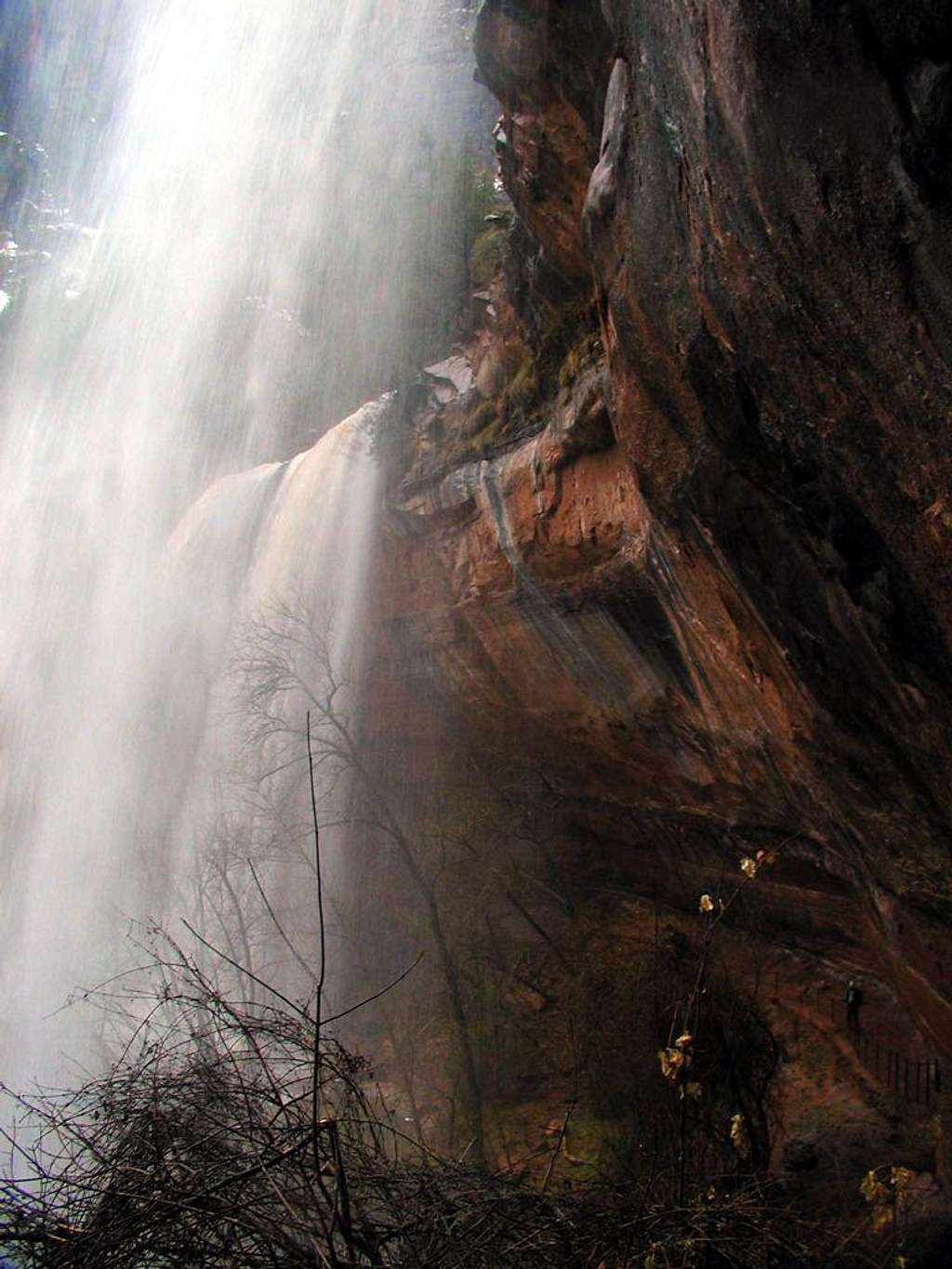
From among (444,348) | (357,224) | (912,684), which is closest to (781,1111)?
(912,684)

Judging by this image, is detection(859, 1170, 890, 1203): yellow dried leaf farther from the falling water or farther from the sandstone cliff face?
the falling water

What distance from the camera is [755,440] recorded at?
4496 millimetres

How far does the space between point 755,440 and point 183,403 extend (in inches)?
1107

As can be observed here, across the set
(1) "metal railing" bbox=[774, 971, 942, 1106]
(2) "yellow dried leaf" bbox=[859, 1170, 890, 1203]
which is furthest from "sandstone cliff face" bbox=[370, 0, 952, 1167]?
(2) "yellow dried leaf" bbox=[859, 1170, 890, 1203]

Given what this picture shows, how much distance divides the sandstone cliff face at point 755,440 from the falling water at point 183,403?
553 cm

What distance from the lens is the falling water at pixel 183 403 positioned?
1717 cm

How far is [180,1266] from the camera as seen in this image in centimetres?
270

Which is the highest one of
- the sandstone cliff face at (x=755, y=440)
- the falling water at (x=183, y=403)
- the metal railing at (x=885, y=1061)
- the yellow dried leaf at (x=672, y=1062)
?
the falling water at (x=183, y=403)

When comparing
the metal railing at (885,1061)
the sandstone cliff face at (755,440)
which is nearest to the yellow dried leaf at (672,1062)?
the sandstone cliff face at (755,440)

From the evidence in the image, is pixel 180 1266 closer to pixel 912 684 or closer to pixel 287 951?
pixel 912 684

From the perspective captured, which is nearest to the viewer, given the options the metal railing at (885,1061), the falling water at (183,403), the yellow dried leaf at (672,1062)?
the yellow dried leaf at (672,1062)

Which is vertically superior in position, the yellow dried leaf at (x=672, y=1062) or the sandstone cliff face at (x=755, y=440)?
the sandstone cliff face at (x=755, y=440)

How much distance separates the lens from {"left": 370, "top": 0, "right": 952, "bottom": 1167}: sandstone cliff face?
10.6 ft

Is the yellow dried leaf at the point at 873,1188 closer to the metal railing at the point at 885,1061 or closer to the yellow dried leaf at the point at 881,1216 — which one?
the yellow dried leaf at the point at 881,1216
